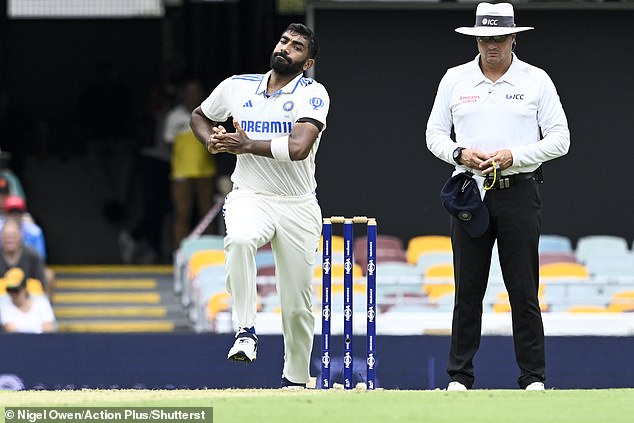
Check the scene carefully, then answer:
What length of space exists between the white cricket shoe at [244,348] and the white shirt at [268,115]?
697 millimetres

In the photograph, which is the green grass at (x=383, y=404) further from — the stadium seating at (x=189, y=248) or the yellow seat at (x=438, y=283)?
the stadium seating at (x=189, y=248)

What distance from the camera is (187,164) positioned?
14.6 metres

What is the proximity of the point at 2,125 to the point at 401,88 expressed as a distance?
4.18 metres

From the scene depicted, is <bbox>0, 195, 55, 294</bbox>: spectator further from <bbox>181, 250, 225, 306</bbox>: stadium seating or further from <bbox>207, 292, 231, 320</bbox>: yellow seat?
<bbox>207, 292, 231, 320</bbox>: yellow seat

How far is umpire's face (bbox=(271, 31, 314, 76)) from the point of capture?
24.6ft

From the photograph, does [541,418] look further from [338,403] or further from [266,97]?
[266,97]

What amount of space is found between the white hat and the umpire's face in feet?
2.44

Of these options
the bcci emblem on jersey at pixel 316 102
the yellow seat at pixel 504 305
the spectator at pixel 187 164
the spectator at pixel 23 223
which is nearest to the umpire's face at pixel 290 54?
the bcci emblem on jersey at pixel 316 102

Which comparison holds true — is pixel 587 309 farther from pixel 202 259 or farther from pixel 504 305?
pixel 202 259

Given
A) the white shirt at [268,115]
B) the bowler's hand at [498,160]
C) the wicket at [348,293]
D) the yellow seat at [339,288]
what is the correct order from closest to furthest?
the bowler's hand at [498,160]
the white shirt at [268,115]
the wicket at [348,293]
the yellow seat at [339,288]

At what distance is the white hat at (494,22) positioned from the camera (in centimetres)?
719

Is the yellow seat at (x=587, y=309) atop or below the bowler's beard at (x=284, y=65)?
below

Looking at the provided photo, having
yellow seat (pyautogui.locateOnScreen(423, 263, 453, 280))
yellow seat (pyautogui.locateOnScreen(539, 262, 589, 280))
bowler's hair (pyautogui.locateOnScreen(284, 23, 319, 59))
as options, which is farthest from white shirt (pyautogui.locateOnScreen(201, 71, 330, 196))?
yellow seat (pyautogui.locateOnScreen(539, 262, 589, 280))

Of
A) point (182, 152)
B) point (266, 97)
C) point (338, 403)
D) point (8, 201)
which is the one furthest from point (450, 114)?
point (182, 152)
